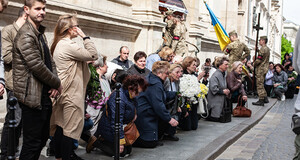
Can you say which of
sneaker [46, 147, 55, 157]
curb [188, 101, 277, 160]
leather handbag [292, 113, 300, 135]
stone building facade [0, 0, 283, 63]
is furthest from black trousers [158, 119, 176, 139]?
leather handbag [292, 113, 300, 135]

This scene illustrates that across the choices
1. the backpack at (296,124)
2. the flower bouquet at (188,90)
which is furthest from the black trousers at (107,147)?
the backpack at (296,124)

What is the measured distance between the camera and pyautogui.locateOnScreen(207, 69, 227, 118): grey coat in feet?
31.4

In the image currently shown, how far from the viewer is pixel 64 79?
4.64 m

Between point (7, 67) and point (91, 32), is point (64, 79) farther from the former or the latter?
point (91, 32)

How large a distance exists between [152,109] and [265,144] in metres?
2.29

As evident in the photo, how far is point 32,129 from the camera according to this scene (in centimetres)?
392

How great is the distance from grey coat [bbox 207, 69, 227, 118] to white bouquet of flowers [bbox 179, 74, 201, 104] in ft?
5.92

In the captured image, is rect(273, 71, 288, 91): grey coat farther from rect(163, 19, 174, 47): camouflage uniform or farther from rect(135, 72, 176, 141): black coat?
rect(135, 72, 176, 141): black coat

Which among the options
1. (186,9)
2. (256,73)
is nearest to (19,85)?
(256,73)

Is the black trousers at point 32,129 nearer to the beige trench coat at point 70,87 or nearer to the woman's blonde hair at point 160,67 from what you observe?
the beige trench coat at point 70,87

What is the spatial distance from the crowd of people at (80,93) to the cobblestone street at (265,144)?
37.8 inches

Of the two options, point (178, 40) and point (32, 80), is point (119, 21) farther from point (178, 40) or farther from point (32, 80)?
point (32, 80)

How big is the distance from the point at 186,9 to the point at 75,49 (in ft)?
43.0

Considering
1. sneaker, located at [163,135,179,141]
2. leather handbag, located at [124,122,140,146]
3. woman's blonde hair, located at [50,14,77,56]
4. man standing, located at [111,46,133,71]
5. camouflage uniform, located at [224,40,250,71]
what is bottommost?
sneaker, located at [163,135,179,141]
